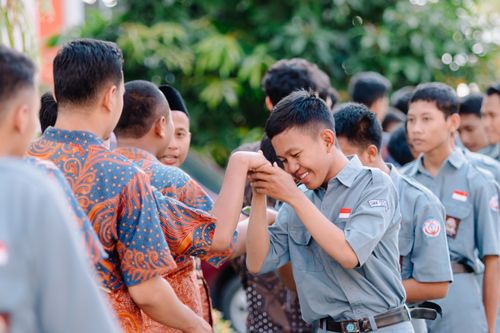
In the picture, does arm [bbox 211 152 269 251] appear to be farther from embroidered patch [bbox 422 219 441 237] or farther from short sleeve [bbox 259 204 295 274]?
embroidered patch [bbox 422 219 441 237]

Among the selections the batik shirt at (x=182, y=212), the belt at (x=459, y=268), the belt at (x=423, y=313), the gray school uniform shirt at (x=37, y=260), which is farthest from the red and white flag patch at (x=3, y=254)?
the belt at (x=459, y=268)

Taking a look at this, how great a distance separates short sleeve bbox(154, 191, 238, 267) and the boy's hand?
0.76 ft

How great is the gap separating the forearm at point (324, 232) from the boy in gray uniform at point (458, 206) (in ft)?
4.87

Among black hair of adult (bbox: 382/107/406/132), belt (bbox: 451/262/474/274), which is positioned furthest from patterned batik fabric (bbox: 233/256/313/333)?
black hair of adult (bbox: 382/107/406/132)

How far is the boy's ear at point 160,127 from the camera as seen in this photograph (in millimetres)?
3785

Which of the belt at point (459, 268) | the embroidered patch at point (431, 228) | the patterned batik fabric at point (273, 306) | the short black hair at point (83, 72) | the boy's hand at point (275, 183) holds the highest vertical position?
the short black hair at point (83, 72)

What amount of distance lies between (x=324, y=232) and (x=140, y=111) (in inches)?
37.4

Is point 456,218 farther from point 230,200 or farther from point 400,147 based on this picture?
point 230,200

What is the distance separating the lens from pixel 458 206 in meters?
4.93

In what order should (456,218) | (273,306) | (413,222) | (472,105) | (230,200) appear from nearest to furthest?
(230,200)
(413,222)
(456,218)
(273,306)
(472,105)

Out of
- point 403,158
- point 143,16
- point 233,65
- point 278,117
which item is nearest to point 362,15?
point 233,65

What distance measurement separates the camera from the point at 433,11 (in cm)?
1068

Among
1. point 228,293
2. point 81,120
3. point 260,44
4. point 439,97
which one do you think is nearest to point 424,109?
point 439,97

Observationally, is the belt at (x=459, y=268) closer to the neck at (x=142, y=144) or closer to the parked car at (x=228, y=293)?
the neck at (x=142, y=144)
